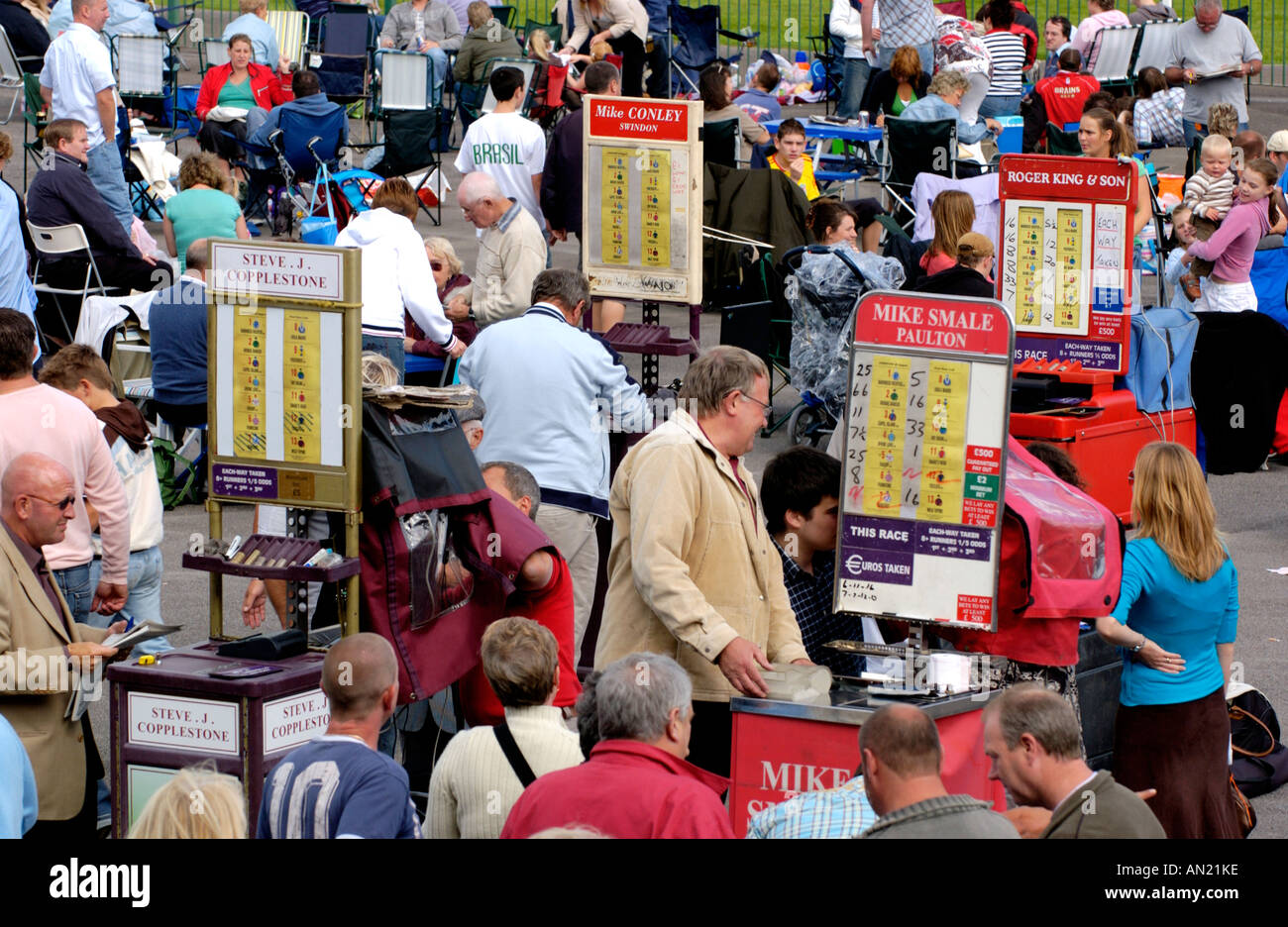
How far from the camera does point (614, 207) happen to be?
9070mm

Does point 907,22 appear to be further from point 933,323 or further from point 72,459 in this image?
point 933,323

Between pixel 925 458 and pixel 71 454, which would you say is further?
pixel 71 454

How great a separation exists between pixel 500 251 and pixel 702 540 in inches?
176

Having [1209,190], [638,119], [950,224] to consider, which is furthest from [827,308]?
[1209,190]

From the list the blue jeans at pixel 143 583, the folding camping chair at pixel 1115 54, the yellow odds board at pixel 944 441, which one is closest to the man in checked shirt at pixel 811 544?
the yellow odds board at pixel 944 441

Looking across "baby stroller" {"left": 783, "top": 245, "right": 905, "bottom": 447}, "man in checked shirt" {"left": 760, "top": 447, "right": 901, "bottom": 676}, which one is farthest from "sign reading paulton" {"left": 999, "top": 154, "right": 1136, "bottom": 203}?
"man in checked shirt" {"left": 760, "top": 447, "right": 901, "bottom": 676}

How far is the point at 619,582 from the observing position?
5668 mm

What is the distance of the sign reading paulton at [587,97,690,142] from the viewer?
8.84m

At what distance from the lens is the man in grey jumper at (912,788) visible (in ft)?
13.3

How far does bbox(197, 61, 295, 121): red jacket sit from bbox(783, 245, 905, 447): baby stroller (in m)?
8.58

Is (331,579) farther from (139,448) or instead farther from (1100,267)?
(1100,267)

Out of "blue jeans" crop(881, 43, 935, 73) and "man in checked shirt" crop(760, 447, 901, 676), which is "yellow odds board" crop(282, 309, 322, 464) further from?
"blue jeans" crop(881, 43, 935, 73)

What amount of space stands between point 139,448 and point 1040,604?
3.72 meters

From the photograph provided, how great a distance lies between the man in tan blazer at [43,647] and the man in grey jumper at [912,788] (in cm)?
254
